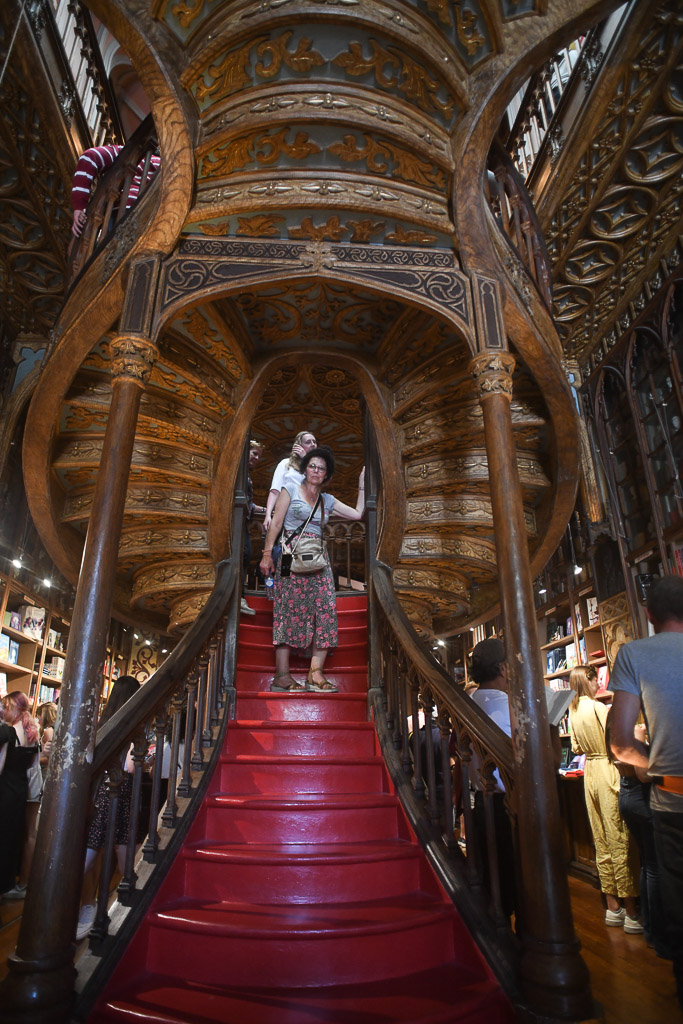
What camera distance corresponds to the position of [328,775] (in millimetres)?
2918

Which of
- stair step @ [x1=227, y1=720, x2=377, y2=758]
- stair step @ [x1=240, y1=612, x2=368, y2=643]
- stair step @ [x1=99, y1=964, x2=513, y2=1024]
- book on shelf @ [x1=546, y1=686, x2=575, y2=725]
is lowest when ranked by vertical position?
stair step @ [x1=99, y1=964, x2=513, y2=1024]

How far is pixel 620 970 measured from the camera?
2.68m

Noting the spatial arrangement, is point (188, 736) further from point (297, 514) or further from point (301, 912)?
point (297, 514)

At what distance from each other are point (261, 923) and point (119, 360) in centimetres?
235

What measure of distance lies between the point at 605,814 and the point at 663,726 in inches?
115

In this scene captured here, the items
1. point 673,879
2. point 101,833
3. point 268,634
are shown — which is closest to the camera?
point 673,879

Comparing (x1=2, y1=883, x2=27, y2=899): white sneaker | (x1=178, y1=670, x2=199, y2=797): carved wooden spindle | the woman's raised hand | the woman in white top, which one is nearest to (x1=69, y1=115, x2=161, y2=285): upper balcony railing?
the woman in white top

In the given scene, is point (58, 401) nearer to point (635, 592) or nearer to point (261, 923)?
point (261, 923)

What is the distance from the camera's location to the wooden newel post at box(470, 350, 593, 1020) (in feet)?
5.90

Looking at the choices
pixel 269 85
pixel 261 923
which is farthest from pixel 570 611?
pixel 269 85

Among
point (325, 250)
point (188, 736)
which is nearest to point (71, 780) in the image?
point (188, 736)

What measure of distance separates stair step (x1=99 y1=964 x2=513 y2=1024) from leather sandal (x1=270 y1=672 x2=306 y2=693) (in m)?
1.72

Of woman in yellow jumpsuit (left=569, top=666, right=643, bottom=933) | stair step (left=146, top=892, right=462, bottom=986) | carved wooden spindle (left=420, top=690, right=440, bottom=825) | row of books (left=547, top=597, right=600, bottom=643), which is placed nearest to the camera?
stair step (left=146, top=892, right=462, bottom=986)

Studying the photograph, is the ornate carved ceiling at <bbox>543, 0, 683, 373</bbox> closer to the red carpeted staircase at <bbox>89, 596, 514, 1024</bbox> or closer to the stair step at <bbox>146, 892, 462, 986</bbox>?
the red carpeted staircase at <bbox>89, 596, 514, 1024</bbox>
